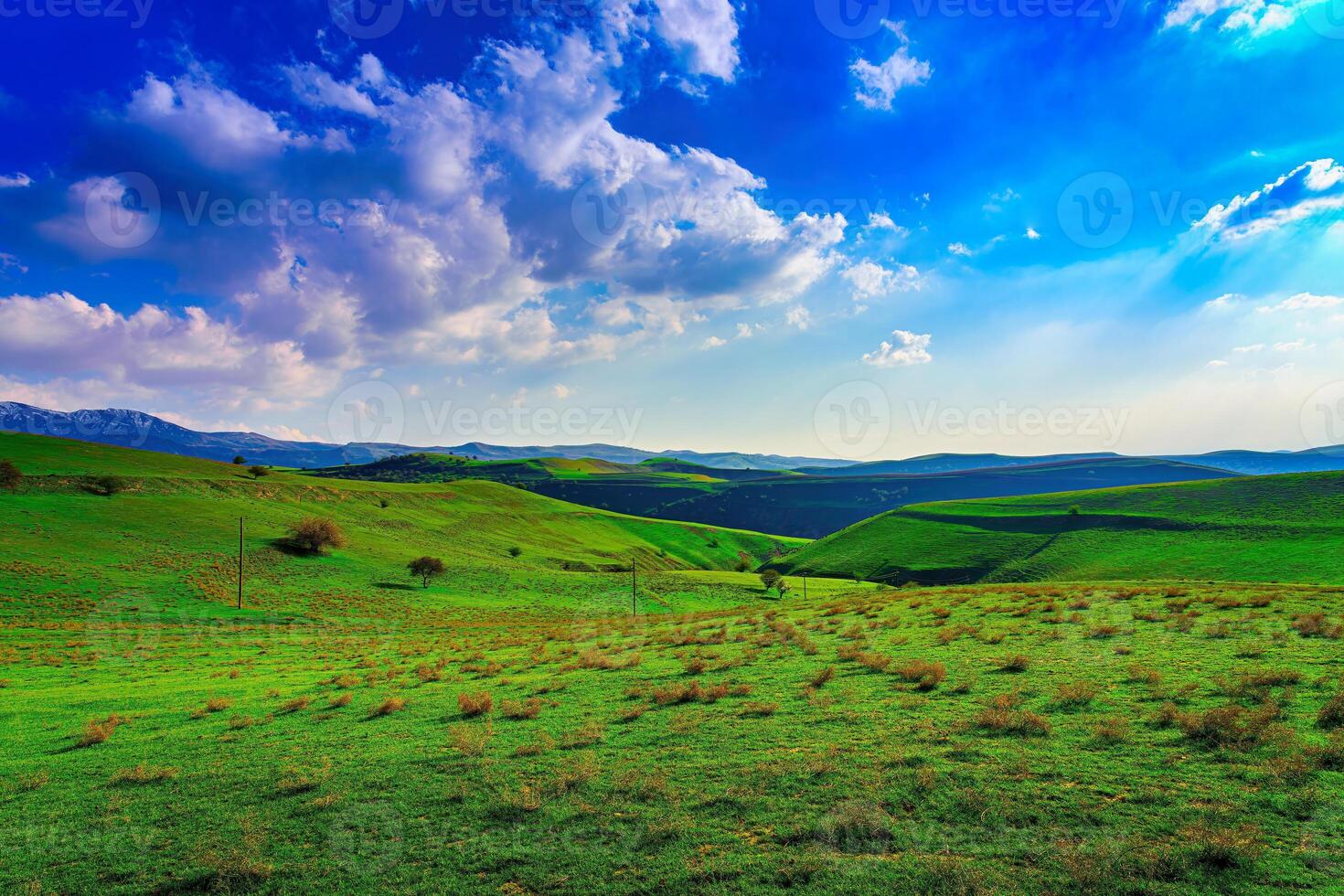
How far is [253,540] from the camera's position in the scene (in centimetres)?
6500

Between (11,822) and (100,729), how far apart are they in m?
5.83

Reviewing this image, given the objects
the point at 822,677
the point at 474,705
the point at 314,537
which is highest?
the point at 822,677

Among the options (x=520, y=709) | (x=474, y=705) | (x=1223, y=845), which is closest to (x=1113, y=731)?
(x=1223, y=845)

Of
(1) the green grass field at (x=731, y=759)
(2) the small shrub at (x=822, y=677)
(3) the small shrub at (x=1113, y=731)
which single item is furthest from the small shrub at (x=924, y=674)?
(3) the small shrub at (x=1113, y=731)

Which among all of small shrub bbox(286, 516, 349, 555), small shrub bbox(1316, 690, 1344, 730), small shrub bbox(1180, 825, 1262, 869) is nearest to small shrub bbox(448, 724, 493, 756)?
small shrub bbox(1180, 825, 1262, 869)

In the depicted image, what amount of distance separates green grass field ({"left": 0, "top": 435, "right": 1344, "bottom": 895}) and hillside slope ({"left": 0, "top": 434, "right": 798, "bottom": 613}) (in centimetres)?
2493

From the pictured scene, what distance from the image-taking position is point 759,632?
26.2 meters

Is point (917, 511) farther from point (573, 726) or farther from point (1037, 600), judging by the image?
point (573, 726)

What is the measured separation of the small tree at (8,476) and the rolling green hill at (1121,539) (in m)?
116

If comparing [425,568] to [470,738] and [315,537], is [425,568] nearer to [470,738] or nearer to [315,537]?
[315,537]

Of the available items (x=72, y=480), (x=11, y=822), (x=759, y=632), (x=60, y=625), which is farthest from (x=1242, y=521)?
(x=72, y=480)

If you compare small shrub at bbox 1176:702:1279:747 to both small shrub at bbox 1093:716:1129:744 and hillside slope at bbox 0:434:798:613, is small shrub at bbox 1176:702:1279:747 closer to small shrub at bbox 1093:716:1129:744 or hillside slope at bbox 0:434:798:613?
small shrub at bbox 1093:716:1129:744

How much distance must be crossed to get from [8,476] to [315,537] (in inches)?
1478

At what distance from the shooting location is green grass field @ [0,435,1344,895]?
7.21 m
